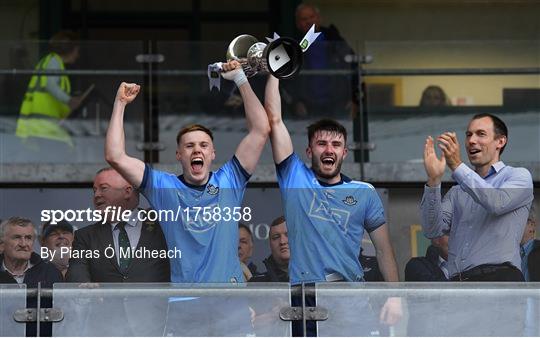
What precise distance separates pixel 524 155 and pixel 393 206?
12.9 feet

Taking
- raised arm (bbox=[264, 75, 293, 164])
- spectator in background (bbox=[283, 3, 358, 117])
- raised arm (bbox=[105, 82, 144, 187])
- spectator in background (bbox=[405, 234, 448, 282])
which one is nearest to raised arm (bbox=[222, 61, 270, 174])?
raised arm (bbox=[264, 75, 293, 164])

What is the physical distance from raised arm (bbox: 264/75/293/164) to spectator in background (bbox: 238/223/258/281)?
616mm

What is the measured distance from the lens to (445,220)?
1262cm

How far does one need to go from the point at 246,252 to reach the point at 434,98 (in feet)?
17.8

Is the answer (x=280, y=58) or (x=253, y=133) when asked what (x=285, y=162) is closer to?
(x=253, y=133)

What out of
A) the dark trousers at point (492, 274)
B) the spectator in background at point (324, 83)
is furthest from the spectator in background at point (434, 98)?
the dark trousers at point (492, 274)

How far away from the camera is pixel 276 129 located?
13.0 meters

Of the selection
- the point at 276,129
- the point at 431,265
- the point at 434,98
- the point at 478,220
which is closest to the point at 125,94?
the point at 276,129

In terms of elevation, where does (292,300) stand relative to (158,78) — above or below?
below

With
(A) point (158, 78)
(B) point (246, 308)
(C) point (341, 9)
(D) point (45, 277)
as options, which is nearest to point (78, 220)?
(D) point (45, 277)

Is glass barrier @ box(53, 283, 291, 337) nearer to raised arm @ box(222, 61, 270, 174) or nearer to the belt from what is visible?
raised arm @ box(222, 61, 270, 174)

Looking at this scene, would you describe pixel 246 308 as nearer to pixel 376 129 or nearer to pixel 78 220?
pixel 78 220

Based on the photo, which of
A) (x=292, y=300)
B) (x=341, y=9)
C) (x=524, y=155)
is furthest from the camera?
(x=341, y=9)

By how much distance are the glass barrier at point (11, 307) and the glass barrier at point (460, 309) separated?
1.99 metres
